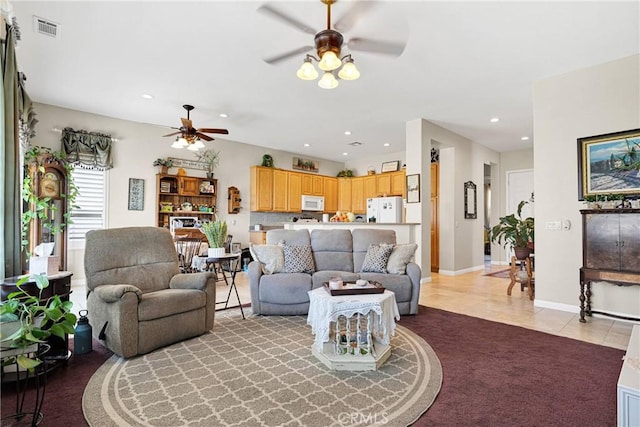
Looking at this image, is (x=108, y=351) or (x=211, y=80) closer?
(x=108, y=351)

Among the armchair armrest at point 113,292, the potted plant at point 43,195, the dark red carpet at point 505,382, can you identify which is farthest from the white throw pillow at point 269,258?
the potted plant at point 43,195

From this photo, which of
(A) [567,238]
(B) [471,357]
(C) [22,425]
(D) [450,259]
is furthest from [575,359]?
(D) [450,259]

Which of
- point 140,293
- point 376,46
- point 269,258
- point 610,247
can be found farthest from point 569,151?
point 140,293

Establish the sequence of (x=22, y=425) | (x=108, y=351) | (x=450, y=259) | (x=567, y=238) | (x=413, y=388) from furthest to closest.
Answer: (x=450, y=259) < (x=567, y=238) < (x=108, y=351) < (x=413, y=388) < (x=22, y=425)

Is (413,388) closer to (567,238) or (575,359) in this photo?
(575,359)

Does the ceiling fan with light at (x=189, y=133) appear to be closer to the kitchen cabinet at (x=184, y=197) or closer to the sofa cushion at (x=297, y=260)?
the kitchen cabinet at (x=184, y=197)

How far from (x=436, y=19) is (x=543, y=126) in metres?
2.31

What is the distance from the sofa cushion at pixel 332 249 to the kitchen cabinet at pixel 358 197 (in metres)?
4.64

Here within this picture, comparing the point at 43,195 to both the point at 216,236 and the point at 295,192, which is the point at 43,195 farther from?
the point at 295,192

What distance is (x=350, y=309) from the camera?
100.0 inches

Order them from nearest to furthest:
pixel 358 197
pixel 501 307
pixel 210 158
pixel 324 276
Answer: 1. pixel 324 276
2. pixel 501 307
3. pixel 210 158
4. pixel 358 197

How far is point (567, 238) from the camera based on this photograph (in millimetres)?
3998

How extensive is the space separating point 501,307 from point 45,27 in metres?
5.86

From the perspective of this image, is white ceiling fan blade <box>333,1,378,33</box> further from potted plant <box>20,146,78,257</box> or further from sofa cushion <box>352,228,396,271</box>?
potted plant <box>20,146,78,257</box>
